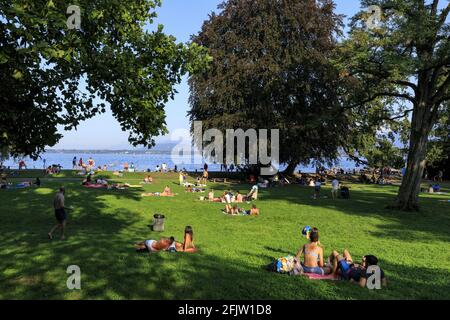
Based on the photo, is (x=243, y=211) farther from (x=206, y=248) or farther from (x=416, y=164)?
(x=416, y=164)

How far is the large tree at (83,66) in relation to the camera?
35.5 feet

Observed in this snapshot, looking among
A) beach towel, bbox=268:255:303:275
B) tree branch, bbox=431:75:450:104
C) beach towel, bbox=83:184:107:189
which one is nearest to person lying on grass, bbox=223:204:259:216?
beach towel, bbox=268:255:303:275

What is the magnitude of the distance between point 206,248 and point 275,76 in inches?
1242

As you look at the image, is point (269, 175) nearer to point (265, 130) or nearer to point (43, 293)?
point (265, 130)

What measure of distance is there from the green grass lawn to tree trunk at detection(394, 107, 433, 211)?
4.88 ft

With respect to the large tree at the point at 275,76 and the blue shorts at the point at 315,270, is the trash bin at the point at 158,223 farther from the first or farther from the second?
the large tree at the point at 275,76

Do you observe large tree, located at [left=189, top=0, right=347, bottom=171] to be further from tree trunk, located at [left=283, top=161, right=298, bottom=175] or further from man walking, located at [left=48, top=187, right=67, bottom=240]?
man walking, located at [left=48, top=187, right=67, bottom=240]

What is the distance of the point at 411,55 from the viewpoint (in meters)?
23.8

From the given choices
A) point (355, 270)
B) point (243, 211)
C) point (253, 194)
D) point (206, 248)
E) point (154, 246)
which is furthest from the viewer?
point (253, 194)

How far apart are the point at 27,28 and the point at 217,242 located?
356 inches

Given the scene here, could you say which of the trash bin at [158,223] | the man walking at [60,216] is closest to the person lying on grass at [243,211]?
the trash bin at [158,223]

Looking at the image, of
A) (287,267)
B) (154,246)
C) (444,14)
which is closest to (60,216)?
(154,246)

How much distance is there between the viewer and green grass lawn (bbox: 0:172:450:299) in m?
9.19

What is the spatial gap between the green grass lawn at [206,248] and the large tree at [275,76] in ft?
53.8
